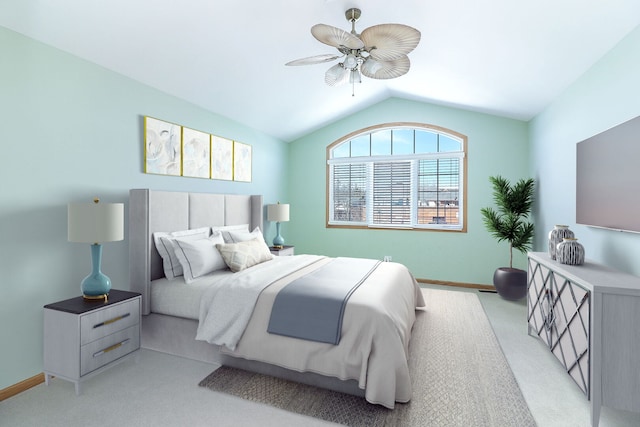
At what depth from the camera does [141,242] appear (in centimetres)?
284

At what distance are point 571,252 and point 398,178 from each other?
10.4ft

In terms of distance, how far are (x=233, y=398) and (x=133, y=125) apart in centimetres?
255

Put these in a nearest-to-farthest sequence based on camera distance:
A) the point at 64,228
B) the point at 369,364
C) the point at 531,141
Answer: the point at 369,364 → the point at 64,228 → the point at 531,141

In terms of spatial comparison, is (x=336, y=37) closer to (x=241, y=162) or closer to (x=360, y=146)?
(x=241, y=162)

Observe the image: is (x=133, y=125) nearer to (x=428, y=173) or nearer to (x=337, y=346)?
(x=337, y=346)

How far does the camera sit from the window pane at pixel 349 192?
18.7 feet

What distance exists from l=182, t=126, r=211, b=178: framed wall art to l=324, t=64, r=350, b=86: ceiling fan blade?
184 cm

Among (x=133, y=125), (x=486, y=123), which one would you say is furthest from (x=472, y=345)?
(x=133, y=125)

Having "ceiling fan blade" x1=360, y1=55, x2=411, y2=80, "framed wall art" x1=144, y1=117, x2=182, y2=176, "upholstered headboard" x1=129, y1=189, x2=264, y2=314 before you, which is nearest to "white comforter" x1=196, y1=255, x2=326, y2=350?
"upholstered headboard" x1=129, y1=189, x2=264, y2=314

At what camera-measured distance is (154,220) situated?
2.99 meters

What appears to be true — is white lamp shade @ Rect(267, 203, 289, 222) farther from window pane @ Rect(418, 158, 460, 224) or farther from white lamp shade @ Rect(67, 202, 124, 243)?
white lamp shade @ Rect(67, 202, 124, 243)

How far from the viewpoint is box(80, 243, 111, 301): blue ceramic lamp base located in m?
2.35

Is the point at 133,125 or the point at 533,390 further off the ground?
the point at 133,125

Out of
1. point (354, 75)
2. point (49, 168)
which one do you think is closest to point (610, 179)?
point (354, 75)
